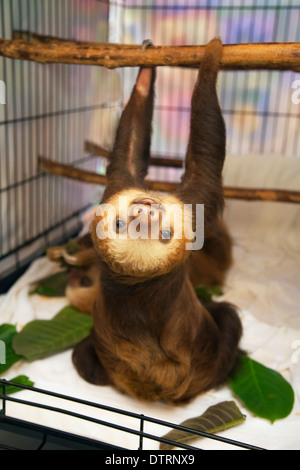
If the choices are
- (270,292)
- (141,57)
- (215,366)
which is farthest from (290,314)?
(141,57)

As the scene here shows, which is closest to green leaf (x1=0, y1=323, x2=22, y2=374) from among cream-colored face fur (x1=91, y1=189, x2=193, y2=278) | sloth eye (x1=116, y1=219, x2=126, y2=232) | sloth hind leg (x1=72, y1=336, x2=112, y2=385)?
sloth hind leg (x1=72, y1=336, x2=112, y2=385)

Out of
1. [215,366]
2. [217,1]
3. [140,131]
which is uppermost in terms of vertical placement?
[217,1]

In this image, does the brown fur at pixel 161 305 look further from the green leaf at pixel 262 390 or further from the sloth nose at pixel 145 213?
the sloth nose at pixel 145 213

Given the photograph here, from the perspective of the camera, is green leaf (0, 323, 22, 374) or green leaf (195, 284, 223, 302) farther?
green leaf (195, 284, 223, 302)

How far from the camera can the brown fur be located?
159 cm

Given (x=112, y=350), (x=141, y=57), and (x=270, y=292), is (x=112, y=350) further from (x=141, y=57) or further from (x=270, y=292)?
(x=270, y=292)

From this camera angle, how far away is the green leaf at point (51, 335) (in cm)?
204

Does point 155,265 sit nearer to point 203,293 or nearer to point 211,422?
point 211,422

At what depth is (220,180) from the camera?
1657 mm

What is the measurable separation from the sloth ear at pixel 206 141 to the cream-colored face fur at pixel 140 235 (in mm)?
259

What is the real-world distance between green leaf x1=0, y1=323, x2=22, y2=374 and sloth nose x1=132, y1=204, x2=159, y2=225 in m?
1.06

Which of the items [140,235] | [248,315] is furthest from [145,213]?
[248,315]

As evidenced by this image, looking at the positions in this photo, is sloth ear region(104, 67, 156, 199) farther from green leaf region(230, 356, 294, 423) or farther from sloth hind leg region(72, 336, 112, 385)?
green leaf region(230, 356, 294, 423)
